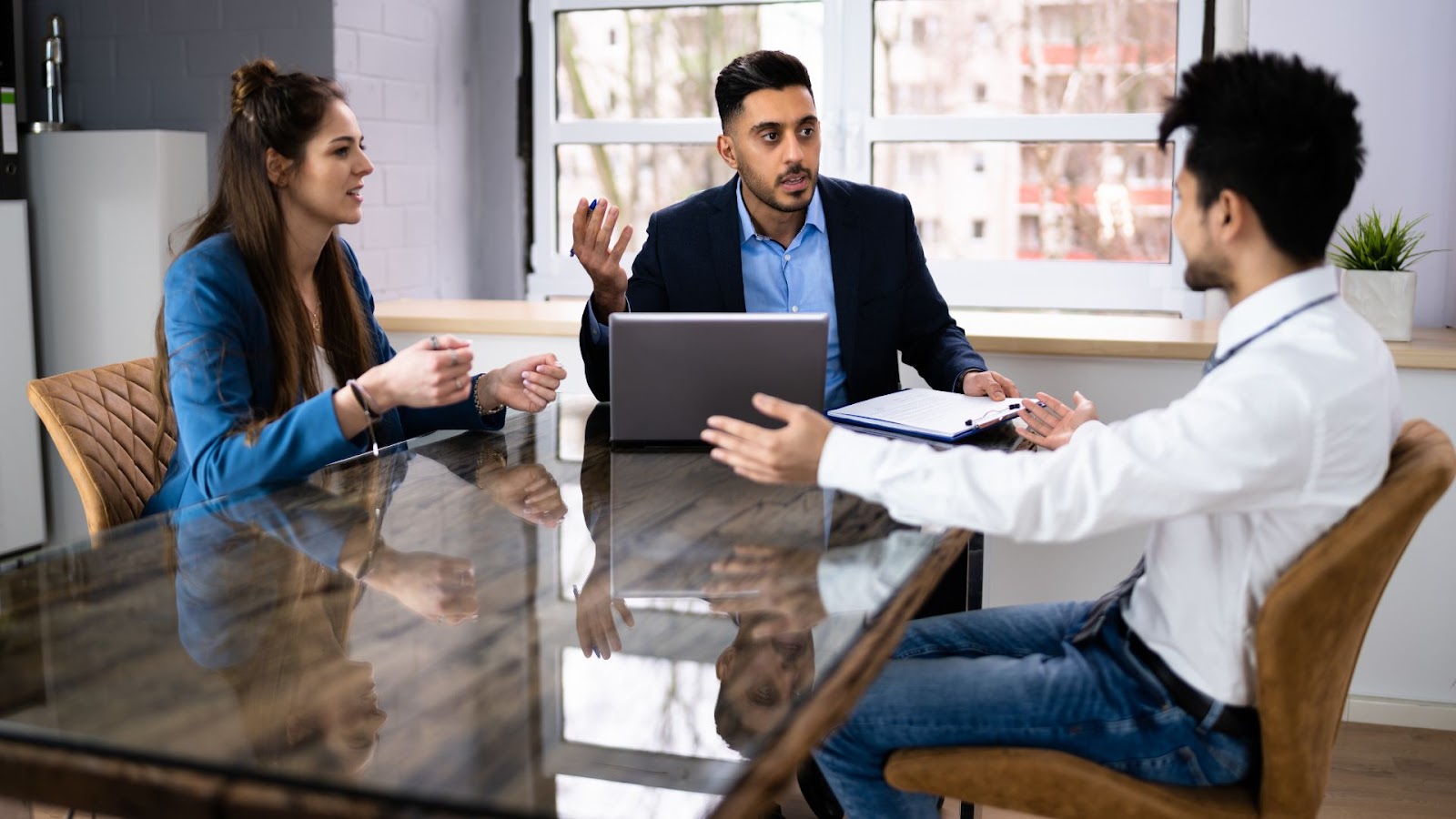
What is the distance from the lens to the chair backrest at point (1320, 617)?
4.28 feet

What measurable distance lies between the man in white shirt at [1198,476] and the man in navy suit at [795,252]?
1.09 metres

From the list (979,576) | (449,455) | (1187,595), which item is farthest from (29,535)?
(1187,595)

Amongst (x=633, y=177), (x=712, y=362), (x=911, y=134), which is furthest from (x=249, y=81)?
(x=911, y=134)

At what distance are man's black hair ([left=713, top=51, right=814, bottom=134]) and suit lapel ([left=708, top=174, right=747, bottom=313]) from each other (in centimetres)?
22

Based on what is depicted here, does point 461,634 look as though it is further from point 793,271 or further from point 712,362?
point 793,271

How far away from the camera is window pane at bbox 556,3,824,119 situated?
3.92 m

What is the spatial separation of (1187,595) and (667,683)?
0.65 m

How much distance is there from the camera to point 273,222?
2.13 metres

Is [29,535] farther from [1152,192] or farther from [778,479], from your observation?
[1152,192]

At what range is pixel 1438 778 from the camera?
2594 millimetres

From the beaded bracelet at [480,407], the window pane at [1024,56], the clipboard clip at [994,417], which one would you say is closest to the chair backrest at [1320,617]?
the clipboard clip at [994,417]

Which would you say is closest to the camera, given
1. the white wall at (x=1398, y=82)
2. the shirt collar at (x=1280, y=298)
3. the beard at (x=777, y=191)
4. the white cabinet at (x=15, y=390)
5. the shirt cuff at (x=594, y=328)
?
the shirt collar at (x=1280, y=298)

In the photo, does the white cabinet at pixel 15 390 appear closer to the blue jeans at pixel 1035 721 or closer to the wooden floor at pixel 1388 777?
the wooden floor at pixel 1388 777

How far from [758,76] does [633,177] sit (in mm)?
1529
